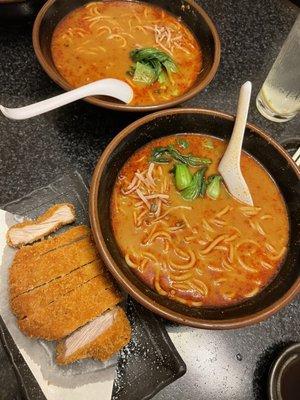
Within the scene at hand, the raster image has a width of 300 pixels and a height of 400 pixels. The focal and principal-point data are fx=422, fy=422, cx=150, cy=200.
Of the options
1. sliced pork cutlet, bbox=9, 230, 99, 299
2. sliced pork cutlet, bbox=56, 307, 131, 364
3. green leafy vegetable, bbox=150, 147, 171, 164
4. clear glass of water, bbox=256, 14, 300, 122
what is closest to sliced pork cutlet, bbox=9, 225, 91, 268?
sliced pork cutlet, bbox=9, 230, 99, 299

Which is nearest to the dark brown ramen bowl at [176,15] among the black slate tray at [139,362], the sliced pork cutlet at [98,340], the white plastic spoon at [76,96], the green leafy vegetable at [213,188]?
the white plastic spoon at [76,96]

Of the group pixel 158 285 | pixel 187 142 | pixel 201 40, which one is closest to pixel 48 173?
pixel 187 142

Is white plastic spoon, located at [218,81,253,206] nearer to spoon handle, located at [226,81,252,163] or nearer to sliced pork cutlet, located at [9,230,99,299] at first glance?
spoon handle, located at [226,81,252,163]

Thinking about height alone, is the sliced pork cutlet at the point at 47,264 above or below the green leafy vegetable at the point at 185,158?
below

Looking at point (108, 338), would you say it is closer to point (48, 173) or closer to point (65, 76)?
point (48, 173)

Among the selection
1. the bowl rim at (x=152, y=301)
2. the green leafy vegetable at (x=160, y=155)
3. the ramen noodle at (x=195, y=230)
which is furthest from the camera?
the green leafy vegetable at (x=160, y=155)

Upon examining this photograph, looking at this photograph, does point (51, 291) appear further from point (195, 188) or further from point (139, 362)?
point (195, 188)

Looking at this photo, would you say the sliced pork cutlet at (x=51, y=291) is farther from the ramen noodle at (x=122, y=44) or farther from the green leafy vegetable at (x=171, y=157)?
the ramen noodle at (x=122, y=44)
